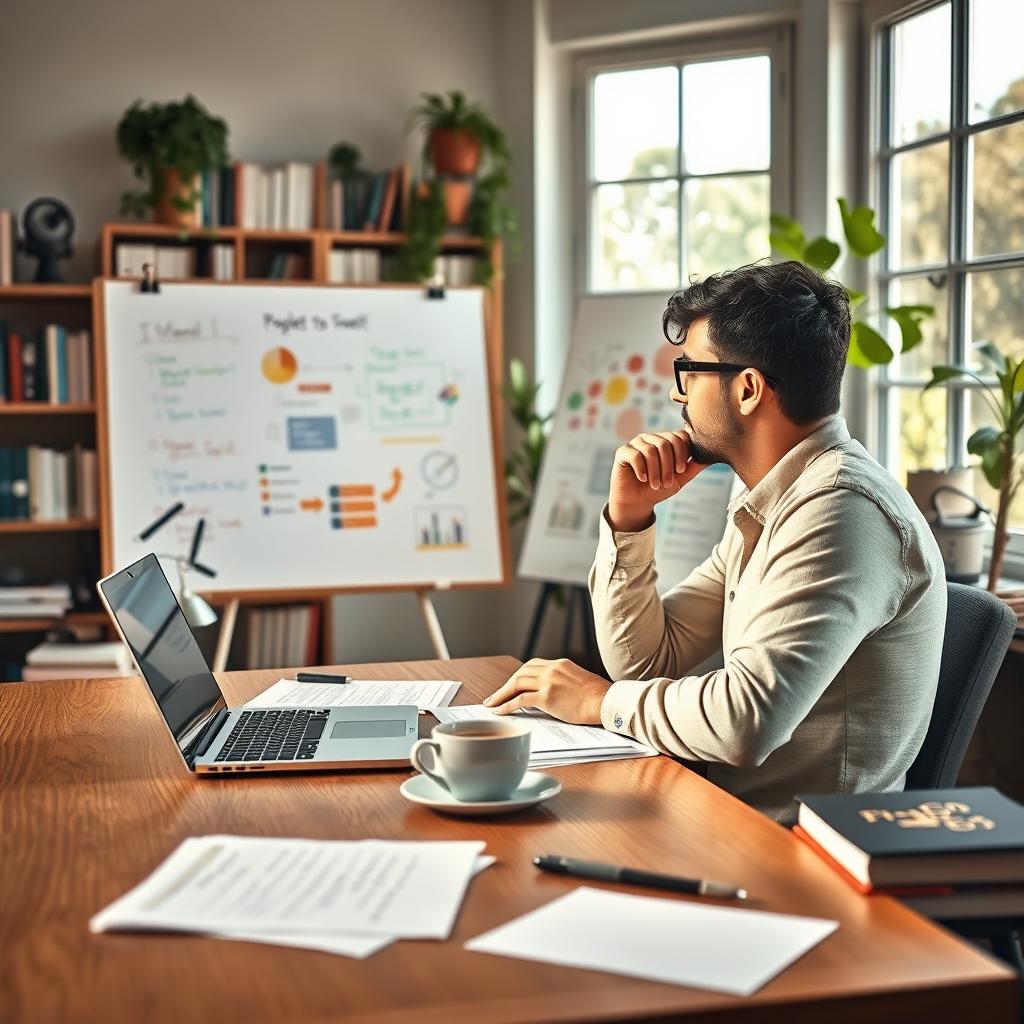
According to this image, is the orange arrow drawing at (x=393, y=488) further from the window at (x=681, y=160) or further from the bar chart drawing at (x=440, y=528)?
the window at (x=681, y=160)

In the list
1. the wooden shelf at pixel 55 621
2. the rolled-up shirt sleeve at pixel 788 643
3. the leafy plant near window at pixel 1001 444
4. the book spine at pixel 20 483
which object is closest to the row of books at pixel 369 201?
the book spine at pixel 20 483

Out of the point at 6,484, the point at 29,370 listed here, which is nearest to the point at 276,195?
the point at 29,370

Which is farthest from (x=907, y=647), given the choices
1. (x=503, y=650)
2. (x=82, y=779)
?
(x=503, y=650)

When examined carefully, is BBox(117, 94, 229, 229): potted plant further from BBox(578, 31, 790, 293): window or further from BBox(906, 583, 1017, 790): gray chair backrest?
BBox(906, 583, 1017, 790): gray chair backrest

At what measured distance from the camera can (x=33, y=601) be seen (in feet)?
13.1

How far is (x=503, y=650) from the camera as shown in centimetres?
462

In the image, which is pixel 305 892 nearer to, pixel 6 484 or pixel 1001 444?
pixel 1001 444

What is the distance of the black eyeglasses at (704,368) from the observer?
164cm

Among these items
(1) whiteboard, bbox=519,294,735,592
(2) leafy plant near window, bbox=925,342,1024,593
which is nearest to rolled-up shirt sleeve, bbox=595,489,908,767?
(2) leafy plant near window, bbox=925,342,1024,593

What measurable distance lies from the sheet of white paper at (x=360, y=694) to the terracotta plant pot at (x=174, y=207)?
2.59 m

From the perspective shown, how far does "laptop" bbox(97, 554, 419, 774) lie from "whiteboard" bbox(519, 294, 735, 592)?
2.09m

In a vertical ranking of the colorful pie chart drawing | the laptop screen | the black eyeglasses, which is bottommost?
the laptop screen

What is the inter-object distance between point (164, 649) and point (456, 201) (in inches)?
123

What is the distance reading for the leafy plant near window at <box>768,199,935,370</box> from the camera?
3011 mm
